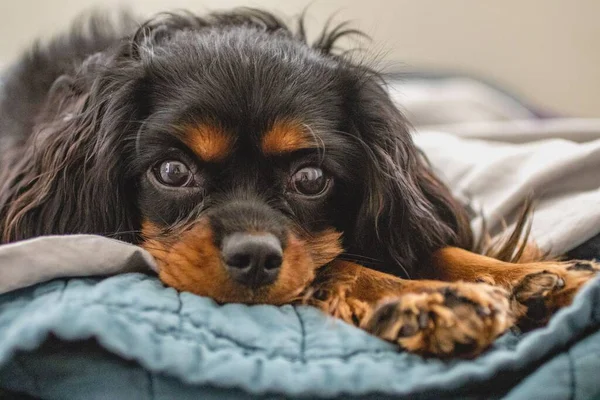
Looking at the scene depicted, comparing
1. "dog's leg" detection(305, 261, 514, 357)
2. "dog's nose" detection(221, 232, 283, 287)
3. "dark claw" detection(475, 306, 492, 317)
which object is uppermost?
"dark claw" detection(475, 306, 492, 317)

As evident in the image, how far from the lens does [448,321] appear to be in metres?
0.96

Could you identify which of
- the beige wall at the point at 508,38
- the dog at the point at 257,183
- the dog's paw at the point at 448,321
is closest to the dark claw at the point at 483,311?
the dog's paw at the point at 448,321

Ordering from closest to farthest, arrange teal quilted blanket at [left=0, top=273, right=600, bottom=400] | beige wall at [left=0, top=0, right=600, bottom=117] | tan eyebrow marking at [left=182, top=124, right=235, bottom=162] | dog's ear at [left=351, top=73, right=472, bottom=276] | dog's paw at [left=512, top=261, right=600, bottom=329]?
teal quilted blanket at [left=0, top=273, right=600, bottom=400] < dog's paw at [left=512, top=261, right=600, bottom=329] < tan eyebrow marking at [left=182, top=124, right=235, bottom=162] < dog's ear at [left=351, top=73, right=472, bottom=276] < beige wall at [left=0, top=0, right=600, bottom=117]

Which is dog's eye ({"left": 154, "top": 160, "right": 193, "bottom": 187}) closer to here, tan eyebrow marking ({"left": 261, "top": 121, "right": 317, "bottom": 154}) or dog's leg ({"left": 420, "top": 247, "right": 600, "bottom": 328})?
tan eyebrow marking ({"left": 261, "top": 121, "right": 317, "bottom": 154})

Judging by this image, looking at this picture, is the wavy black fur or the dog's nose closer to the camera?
the dog's nose

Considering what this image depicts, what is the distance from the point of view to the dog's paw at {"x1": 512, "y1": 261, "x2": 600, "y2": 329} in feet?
3.72

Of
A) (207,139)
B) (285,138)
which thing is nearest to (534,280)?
(285,138)

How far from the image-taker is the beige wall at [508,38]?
13.4 ft

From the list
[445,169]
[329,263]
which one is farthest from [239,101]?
[445,169]

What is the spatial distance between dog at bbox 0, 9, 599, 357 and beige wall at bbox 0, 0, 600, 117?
8.57 ft

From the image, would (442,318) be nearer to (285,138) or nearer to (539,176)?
(285,138)

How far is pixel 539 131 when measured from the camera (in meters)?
2.18

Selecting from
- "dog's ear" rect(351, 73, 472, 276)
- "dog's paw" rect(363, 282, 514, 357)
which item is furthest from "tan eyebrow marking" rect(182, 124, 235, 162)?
"dog's paw" rect(363, 282, 514, 357)

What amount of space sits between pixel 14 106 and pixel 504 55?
320cm
